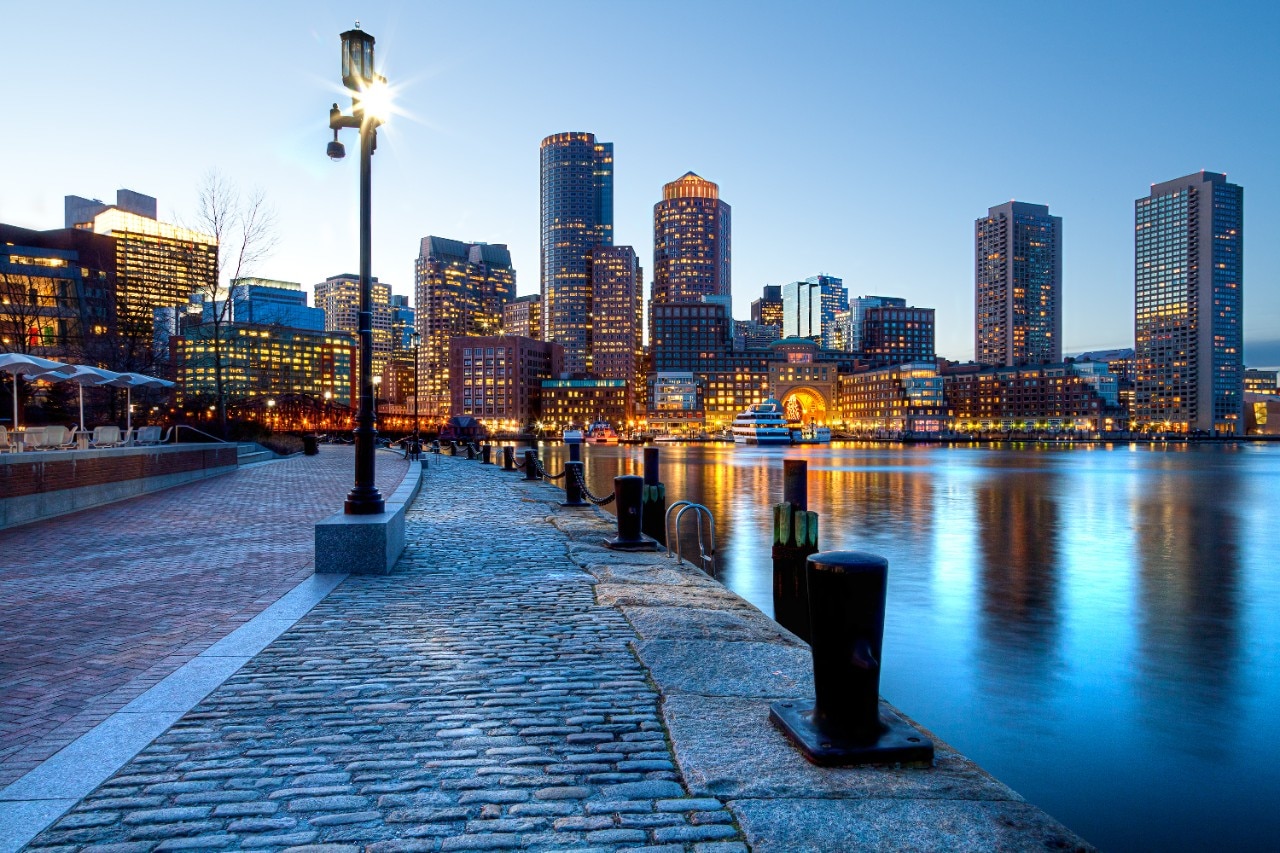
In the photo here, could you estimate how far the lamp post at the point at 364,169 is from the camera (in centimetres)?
1071

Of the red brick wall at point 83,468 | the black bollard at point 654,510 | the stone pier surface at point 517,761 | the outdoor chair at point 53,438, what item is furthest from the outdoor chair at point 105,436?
the stone pier surface at point 517,761

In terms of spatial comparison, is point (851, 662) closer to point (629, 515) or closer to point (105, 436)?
point (629, 515)

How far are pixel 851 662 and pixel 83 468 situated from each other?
18.4 m

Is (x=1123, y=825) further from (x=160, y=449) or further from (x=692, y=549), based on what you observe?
(x=160, y=449)

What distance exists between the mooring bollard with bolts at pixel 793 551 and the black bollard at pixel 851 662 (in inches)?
327

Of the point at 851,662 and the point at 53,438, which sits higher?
the point at 53,438

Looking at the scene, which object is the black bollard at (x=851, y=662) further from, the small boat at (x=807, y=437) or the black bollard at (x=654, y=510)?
the small boat at (x=807, y=437)

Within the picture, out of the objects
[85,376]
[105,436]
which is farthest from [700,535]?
[85,376]

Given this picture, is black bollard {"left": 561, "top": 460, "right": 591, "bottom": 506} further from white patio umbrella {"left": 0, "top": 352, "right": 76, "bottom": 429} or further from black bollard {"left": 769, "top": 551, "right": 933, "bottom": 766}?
black bollard {"left": 769, "top": 551, "right": 933, "bottom": 766}

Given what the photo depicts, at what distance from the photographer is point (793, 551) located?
579 inches

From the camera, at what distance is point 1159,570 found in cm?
1939

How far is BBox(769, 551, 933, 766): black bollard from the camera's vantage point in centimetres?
447

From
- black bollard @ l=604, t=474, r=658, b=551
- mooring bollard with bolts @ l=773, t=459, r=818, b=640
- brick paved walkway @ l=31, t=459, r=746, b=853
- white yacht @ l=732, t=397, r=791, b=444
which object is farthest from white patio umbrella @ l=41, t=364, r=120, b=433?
white yacht @ l=732, t=397, r=791, b=444

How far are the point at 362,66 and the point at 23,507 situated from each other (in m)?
10.8
